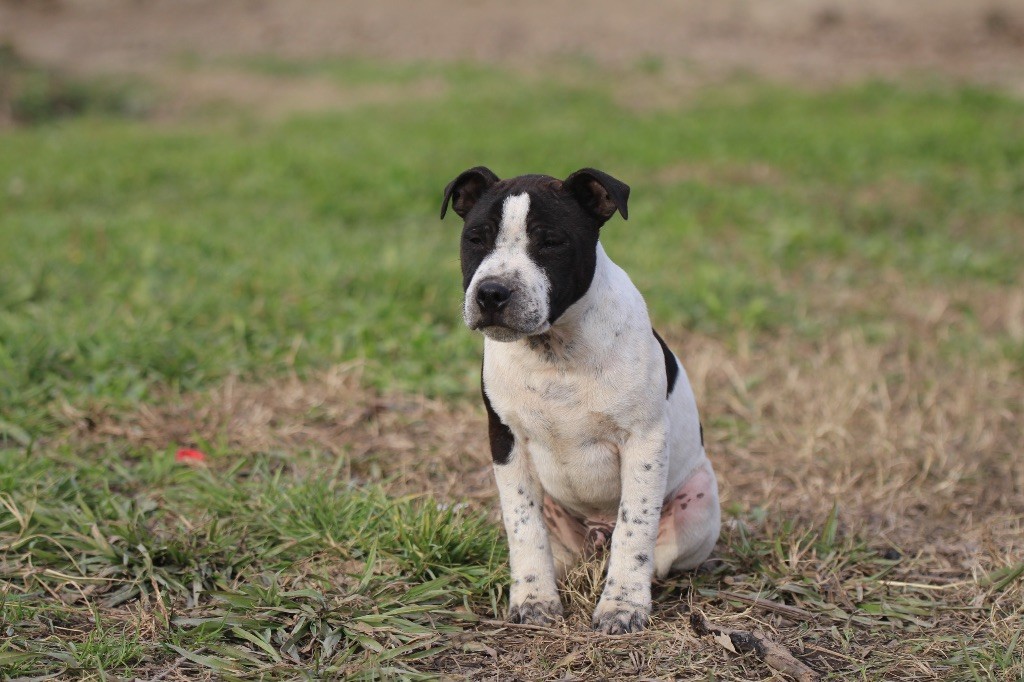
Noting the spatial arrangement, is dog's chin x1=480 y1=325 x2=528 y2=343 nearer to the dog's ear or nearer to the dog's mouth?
the dog's mouth

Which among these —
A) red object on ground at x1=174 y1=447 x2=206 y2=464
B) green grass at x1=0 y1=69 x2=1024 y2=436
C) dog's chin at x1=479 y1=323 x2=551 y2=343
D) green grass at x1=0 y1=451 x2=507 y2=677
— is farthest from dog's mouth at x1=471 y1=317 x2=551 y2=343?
green grass at x1=0 y1=69 x2=1024 y2=436

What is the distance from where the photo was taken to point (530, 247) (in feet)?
10.6

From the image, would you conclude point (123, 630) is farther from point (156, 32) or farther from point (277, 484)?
point (156, 32)

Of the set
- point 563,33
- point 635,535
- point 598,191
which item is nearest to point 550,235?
point 598,191

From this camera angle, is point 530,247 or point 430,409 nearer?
point 530,247

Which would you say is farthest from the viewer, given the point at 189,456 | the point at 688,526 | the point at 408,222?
the point at 408,222

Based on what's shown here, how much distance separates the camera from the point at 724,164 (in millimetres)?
10586

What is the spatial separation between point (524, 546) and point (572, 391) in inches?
22.6

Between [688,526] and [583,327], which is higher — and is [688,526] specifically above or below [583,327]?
below

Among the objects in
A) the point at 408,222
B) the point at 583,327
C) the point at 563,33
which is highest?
the point at 563,33

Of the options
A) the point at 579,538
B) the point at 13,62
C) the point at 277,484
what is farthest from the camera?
the point at 13,62

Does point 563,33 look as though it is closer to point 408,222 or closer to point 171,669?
point 408,222

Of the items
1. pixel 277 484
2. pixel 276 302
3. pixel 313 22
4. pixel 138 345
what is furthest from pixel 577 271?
pixel 313 22

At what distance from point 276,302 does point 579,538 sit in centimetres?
316
